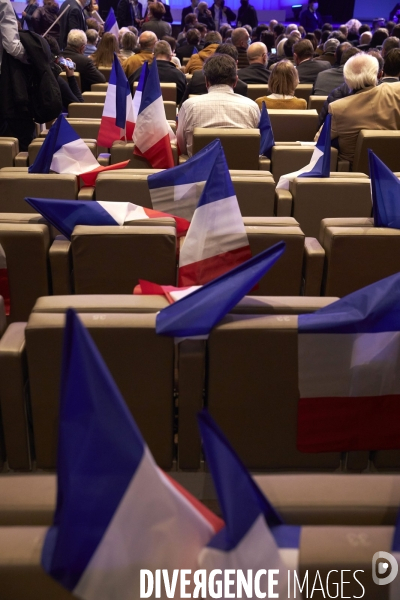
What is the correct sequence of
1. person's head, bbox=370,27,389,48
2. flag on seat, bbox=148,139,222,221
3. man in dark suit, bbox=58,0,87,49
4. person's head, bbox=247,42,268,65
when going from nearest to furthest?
flag on seat, bbox=148,139,222,221, person's head, bbox=247,42,268,65, man in dark suit, bbox=58,0,87,49, person's head, bbox=370,27,389,48

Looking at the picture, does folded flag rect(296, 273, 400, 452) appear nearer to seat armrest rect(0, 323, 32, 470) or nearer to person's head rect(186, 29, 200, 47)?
seat armrest rect(0, 323, 32, 470)

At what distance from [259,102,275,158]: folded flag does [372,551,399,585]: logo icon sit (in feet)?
10.9

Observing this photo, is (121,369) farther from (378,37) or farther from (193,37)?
(378,37)

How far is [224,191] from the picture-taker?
231 cm

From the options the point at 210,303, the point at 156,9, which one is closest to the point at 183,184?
the point at 210,303

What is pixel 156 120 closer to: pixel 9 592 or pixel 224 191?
pixel 224 191

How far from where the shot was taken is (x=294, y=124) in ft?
15.8

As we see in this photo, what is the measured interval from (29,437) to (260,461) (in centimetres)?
64

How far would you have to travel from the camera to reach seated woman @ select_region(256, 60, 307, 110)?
4.93 meters

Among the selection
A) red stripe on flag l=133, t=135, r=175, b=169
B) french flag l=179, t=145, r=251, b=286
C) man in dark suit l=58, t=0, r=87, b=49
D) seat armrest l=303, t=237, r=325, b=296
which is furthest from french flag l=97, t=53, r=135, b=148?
man in dark suit l=58, t=0, r=87, b=49

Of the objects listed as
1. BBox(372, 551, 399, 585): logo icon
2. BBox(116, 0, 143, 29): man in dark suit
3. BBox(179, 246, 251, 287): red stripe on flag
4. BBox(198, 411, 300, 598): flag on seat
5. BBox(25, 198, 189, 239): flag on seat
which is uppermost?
BBox(198, 411, 300, 598): flag on seat

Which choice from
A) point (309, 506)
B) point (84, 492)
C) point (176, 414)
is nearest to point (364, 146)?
point (176, 414)

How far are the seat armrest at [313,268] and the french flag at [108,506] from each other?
1690mm

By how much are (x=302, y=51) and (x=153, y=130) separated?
11.9 ft
